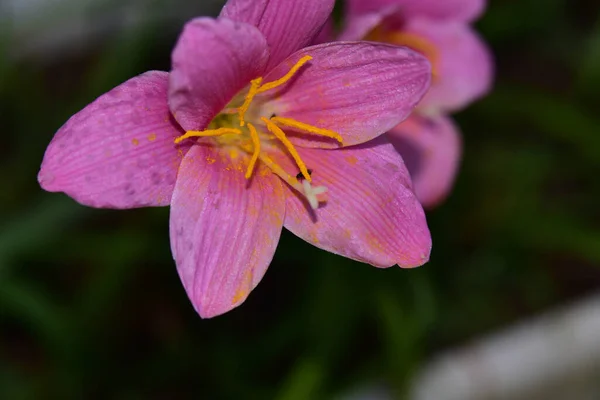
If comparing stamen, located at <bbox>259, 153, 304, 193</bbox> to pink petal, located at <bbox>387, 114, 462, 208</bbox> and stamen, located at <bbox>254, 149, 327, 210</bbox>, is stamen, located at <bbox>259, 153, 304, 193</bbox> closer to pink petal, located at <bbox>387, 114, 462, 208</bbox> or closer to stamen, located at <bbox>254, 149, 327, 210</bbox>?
stamen, located at <bbox>254, 149, 327, 210</bbox>

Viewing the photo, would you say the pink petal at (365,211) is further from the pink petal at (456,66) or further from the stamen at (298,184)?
the pink petal at (456,66)

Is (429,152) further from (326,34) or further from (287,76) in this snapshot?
(287,76)

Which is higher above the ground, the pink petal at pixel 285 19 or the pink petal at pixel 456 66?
the pink petal at pixel 285 19

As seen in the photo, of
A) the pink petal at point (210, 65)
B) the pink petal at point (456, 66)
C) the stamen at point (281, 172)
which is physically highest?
the pink petal at point (210, 65)

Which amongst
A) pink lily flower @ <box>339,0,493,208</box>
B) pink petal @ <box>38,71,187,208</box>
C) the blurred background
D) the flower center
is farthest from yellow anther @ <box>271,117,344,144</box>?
the blurred background

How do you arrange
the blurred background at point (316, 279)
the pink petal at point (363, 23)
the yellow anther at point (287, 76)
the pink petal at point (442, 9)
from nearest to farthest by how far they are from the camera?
the yellow anther at point (287, 76) < the pink petal at point (363, 23) < the pink petal at point (442, 9) < the blurred background at point (316, 279)

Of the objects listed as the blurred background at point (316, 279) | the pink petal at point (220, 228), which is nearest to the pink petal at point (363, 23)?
the pink petal at point (220, 228)
